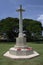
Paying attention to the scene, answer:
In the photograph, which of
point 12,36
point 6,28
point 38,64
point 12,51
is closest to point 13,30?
point 12,36

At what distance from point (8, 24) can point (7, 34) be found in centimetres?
328

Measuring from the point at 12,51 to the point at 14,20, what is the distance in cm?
2860

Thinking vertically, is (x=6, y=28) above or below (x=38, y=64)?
above

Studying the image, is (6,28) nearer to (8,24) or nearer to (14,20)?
(8,24)

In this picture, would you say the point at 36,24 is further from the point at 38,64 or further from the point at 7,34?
the point at 38,64

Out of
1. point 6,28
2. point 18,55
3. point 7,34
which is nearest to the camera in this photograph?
point 18,55

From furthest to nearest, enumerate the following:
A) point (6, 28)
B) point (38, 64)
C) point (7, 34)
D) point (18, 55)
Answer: point (7, 34), point (6, 28), point (18, 55), point (38, 64)

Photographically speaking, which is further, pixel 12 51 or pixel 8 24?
pixel 8 24

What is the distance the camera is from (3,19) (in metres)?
41.6

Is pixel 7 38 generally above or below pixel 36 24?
below

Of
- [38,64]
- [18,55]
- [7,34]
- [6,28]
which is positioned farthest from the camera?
[7,34]

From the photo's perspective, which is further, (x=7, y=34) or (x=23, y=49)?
(x=7, y=34)

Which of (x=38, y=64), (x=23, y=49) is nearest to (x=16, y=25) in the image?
(x=23, y=49)

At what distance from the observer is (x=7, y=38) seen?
134 ft
